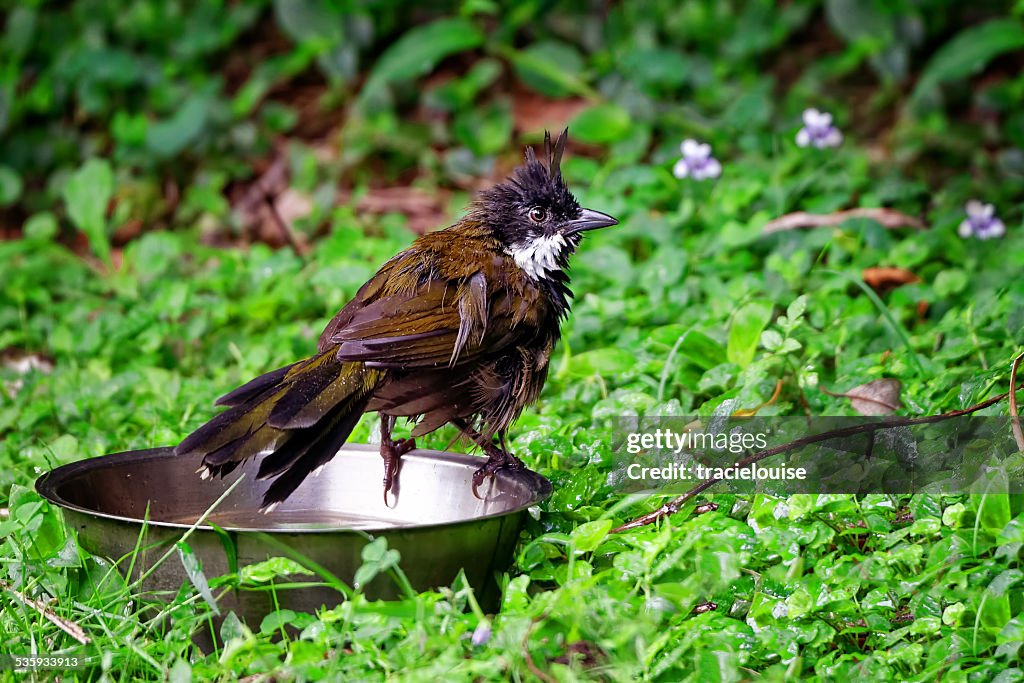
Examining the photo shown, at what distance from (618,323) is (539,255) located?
1.23m

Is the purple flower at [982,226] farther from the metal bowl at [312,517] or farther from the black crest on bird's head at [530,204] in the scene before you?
the metal bowl at [312,517]

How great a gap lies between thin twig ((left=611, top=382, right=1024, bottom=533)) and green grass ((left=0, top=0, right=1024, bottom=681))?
58 mm

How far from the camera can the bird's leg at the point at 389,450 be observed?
3.22 metres

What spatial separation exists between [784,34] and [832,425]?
3.75 metres

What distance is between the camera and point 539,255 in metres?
3.59

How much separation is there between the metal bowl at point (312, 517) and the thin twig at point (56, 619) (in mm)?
168

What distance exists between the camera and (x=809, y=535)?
2904mm

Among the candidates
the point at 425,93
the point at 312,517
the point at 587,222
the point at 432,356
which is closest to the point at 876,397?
the point at 587,222

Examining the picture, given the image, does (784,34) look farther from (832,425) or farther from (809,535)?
(809,535)

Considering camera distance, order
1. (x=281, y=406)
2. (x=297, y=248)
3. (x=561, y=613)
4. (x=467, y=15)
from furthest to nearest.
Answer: (x=467, y=15)
(x=297, y=248)
(x=281, y=406)
(x=561, y=613)

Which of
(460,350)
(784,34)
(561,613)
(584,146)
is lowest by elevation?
(561,613)

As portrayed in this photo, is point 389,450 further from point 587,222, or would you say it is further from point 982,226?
point 982,226

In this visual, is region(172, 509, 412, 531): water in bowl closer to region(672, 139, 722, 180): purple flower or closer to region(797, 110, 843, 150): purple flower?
region(672, 139, 722, 180): purple flower

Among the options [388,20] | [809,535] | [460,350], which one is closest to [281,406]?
[460,350]
